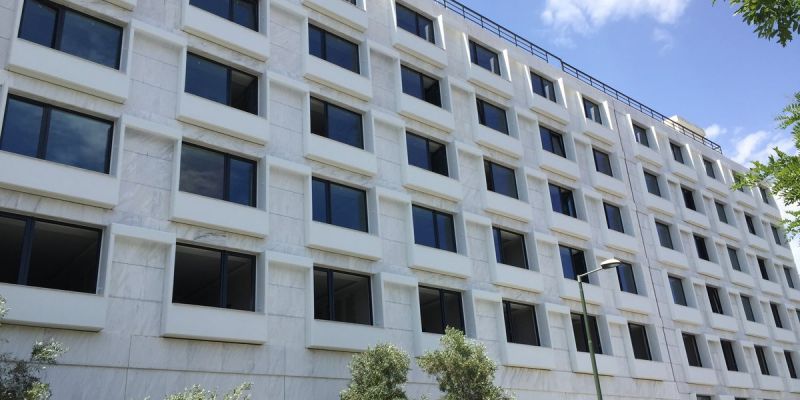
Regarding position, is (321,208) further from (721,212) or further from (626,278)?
(721,212)

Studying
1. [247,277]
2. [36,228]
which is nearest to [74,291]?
[36,228]

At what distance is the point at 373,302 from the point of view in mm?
21703

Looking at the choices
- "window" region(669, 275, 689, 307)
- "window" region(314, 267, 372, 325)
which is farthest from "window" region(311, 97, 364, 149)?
"window" region(669, 275, 689, 307)

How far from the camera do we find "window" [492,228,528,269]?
2692cm

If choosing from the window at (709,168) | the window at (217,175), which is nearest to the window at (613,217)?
the window at (709,168)

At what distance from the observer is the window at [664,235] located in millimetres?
35688

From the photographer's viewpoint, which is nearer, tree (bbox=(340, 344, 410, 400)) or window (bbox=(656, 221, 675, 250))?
tree (bbox=(340, 344, 410, 400))

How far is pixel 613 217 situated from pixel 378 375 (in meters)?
→ 19.7

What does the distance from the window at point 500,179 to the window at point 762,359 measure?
65.2 feet

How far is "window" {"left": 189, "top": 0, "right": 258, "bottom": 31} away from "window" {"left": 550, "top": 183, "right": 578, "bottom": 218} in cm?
1520

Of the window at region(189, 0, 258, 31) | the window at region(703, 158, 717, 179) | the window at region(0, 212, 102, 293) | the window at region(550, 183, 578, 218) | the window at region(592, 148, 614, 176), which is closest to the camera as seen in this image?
the window at region(0, 212, 102, 293)

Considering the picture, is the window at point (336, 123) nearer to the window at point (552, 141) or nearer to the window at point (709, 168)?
the window at point (552, 141)

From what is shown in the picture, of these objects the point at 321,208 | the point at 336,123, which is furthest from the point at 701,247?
the point at 321,208

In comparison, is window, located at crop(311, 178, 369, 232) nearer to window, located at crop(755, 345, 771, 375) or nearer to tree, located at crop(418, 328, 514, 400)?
tree, located at crop(418, 328, 514, 400)
